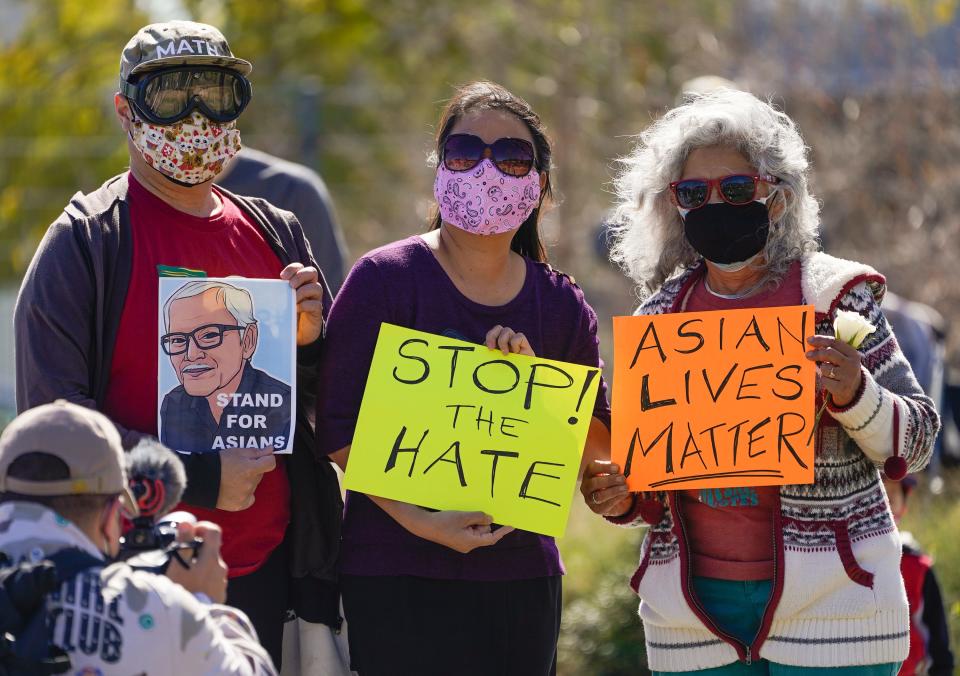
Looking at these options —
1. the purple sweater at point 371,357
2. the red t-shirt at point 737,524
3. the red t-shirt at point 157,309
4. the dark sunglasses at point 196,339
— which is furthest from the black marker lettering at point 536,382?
the dark sunglasses at point 196,339

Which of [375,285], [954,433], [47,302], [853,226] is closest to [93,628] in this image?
[47,302]

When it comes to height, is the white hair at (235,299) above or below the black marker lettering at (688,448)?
above

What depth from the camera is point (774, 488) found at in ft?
12.5

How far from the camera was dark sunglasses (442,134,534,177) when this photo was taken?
12.7 ft

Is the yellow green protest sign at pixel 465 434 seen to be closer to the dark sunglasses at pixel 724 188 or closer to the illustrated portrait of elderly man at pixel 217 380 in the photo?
the illustrated portrait of elderly man at pixel 217 380

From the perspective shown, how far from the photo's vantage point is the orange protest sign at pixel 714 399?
373 centimetres

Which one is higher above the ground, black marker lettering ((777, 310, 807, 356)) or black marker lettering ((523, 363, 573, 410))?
black marker lettering ((777, 310, 807, 356))

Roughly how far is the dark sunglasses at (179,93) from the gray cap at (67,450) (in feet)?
3.67

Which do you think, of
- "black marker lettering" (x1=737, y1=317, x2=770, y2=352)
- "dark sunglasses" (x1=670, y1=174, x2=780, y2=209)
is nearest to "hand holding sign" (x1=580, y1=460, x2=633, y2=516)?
"black marker lettering" (x1=737, y1=317, x2=770, y2=352)

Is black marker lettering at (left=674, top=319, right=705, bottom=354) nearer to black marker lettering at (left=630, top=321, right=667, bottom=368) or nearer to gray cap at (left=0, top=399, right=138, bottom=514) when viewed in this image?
black marker lettering at (left=630, top=321, right=667, bottom=368)

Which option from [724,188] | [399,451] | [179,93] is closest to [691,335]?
[724,188]

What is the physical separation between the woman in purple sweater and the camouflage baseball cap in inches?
25.5

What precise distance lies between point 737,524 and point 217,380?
4.54 feet

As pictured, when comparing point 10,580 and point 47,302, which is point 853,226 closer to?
point 47,302
